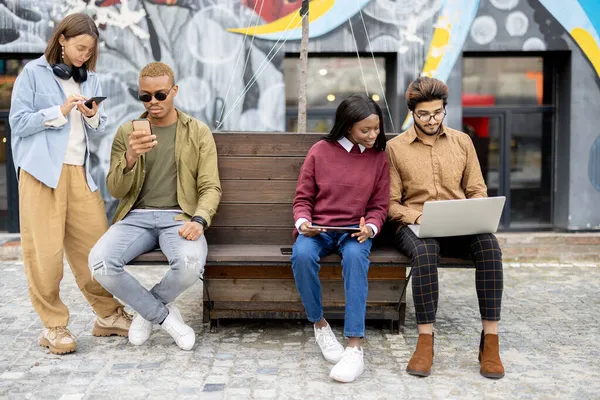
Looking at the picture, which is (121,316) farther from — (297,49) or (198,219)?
(297,49)

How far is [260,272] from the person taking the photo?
5.04m

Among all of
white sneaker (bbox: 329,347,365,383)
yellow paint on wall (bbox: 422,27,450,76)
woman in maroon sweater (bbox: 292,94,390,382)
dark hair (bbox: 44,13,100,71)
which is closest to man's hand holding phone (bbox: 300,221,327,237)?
woman in maroon sweater (bbox: 292,94,390,382)

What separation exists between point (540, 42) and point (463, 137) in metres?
4.00

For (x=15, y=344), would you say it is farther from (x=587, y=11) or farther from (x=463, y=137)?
(x=587, y=11)

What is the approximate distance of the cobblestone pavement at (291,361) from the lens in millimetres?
3932

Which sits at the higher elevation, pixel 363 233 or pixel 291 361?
pixel 363 233

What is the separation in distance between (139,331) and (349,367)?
4.63 ft

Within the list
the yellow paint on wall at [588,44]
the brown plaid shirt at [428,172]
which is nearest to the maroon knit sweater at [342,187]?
the brown plaid shirt at [428,172]

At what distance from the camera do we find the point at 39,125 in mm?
4406

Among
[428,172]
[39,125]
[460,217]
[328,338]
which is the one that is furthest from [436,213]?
[39,125]

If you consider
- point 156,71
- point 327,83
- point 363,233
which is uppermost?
point 327,83

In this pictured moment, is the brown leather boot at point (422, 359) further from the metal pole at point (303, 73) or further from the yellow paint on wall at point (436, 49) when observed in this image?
the yellow paint on wall at point (436, 49)

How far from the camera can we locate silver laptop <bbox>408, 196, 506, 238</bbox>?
4.20 meters

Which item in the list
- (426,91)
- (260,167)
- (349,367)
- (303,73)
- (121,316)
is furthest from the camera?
(303,73)
